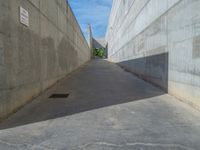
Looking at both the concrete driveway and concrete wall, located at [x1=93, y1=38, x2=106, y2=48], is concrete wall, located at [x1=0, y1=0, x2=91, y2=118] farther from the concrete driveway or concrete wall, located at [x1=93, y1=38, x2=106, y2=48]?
concrete wall, located at [x1=93, y1=38, x2=106, y2=48]

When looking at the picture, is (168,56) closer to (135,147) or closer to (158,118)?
(158,118)

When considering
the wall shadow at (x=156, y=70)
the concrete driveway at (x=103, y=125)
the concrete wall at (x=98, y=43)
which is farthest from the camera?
the concrete wall at (x=98, y=43)

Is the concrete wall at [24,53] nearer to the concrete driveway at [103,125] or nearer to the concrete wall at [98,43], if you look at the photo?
the concrete driveway at [103,125]

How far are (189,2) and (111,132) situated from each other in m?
3.20

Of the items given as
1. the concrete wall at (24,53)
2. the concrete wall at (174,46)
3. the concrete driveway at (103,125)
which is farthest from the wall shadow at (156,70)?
the concrete wall at (24,53)

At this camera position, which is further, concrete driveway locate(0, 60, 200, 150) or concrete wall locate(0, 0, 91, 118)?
concrete wall locate(0, 0, 91, 118)

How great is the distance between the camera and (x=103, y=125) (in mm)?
3520

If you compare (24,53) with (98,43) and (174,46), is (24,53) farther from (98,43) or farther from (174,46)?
(98,43)

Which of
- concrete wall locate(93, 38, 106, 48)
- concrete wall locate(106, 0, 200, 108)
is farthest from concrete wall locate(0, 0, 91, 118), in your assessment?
concrete wall locate(93, 38, 106, 48)

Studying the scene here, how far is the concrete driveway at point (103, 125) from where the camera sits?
2.78 meters

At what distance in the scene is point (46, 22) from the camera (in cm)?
650

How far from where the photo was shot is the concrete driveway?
2781mm

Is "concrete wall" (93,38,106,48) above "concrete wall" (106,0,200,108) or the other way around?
above

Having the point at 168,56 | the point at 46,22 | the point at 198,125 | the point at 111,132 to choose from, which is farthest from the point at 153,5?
the point at 111,132
